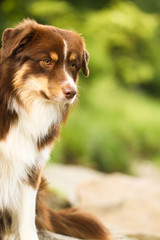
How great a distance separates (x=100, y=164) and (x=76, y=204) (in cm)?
387

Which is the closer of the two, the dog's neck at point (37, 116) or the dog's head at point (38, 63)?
the dog's head at point (38, 63)

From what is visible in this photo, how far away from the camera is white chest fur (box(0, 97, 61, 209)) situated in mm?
2895

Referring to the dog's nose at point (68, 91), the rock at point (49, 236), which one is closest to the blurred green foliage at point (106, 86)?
the rock at point (49, 236)

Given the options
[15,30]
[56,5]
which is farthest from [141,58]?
[15,30]

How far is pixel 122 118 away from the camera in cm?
1036

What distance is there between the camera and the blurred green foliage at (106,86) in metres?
8.91

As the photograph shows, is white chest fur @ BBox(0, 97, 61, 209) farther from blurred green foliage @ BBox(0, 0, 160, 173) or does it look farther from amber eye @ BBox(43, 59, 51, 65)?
blurred green foliage @ BBox(0, 0, 160, 173)

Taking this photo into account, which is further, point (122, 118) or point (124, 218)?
point (122, 118)

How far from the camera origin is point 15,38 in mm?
2824

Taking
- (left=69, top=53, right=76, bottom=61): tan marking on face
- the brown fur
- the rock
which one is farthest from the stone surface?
(left=69, top=53, right=76, bottom=61): tan marking on face

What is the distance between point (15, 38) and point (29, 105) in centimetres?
49

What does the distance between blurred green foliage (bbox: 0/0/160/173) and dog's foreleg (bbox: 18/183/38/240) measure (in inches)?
196

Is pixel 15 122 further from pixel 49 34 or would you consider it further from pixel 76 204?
pixel 76 204

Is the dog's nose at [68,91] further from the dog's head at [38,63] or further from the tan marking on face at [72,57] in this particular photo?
the tan marking on face at [72,57]
